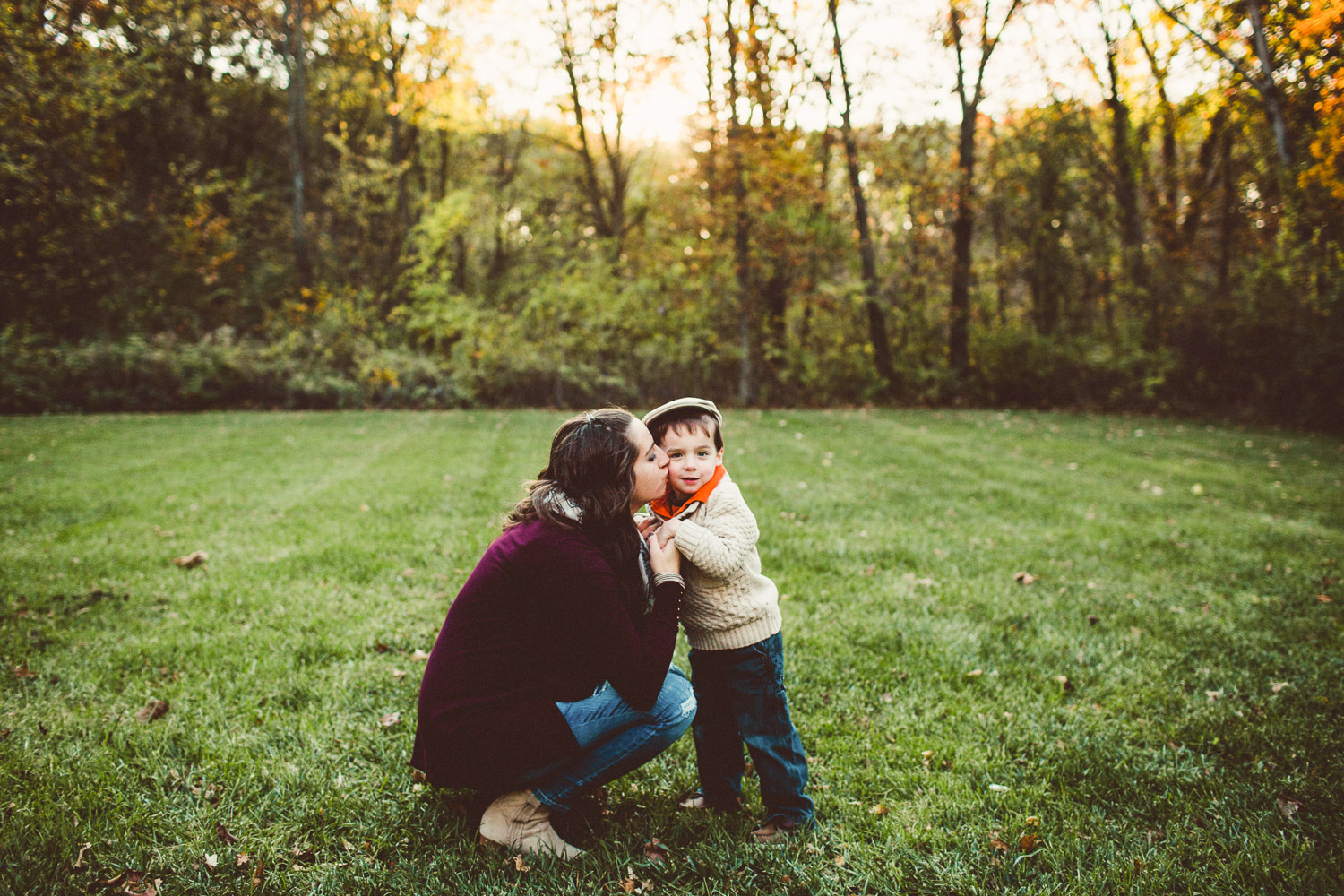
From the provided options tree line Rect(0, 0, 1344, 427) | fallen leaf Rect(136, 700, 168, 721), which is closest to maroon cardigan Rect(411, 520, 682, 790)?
fallen leaf Rect(136, 700, 168, 721)

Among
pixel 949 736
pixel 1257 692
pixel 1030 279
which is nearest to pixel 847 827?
pixel 949 736

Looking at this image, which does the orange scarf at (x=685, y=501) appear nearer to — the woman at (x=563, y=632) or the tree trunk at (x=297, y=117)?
the woman at (x=563, y=632)

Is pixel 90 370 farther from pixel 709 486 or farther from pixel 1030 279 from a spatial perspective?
pixel 1030 279

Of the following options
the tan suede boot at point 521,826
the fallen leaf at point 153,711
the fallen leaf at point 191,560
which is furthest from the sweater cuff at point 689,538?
the fallen leaf at point 191,560

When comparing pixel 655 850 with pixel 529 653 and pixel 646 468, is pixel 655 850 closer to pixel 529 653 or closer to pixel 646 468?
pixel 529 653

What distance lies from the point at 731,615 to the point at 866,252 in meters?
15.7

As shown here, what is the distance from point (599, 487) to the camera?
2131 millimetres

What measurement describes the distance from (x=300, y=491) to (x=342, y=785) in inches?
214

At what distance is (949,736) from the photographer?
3059mm

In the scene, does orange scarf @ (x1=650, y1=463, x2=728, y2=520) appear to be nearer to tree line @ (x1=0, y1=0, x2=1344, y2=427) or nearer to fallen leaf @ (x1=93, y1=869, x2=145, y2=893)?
fallen leaf @ (x1=93, y1=869, x2=145, y2=893)

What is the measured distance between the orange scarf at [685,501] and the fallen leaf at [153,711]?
250 cm

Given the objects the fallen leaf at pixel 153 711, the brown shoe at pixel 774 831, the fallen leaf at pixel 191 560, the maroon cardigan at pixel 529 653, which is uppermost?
the maroon cardigan at pixel 529 653

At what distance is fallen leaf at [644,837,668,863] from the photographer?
7.72 feet

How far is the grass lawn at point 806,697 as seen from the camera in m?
2.31
